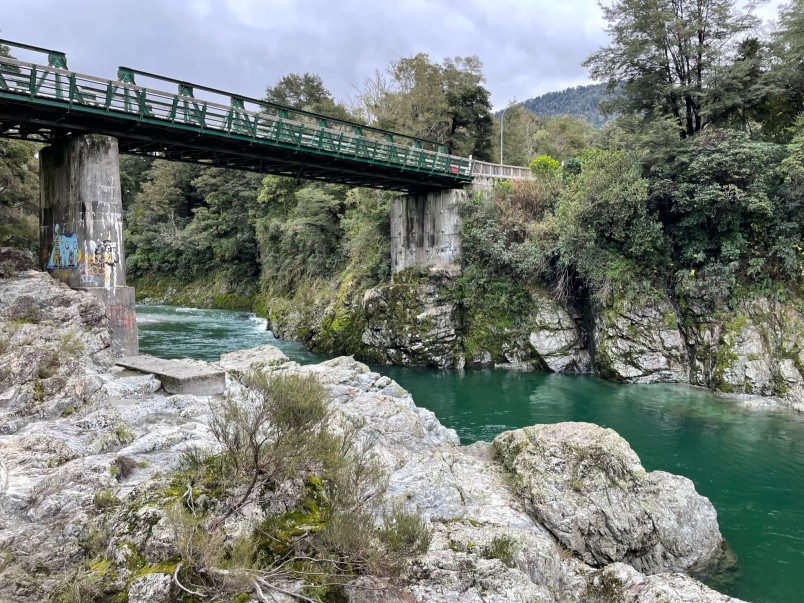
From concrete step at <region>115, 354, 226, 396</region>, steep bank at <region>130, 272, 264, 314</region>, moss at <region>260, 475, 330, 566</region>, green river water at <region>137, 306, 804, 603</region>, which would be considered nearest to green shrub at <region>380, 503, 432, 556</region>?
moss at <region>260, 475, 330, 566</region>

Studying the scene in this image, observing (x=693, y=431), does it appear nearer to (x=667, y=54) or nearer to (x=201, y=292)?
(x=667, y=54)

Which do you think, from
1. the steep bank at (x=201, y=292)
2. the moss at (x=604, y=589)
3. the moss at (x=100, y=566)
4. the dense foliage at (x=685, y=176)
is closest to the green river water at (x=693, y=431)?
the moss at (x=604, y=589)

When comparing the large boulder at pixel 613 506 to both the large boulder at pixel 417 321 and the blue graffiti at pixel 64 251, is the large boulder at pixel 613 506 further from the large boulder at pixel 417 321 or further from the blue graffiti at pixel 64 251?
the large boulder at pixel 417 321

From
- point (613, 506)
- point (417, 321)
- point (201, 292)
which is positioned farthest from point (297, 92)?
point (613, 506)

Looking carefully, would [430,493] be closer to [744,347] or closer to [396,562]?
[396,562]

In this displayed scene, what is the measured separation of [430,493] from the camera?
27.9 ft

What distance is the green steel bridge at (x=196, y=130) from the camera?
15742 mm

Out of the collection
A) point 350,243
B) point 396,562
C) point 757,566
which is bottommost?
point 757,566

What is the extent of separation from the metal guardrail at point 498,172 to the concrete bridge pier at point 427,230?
1774 mm

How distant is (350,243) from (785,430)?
26021 millimetres

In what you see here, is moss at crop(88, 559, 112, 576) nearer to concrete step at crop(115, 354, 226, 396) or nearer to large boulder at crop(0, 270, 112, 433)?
large boulder at crop(0, 270, 112, 433)

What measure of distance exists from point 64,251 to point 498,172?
22827 millimetres

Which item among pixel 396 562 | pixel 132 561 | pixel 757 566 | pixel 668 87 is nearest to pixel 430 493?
pixel 396 562

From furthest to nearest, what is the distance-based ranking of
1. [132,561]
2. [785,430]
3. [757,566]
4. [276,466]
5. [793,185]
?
[793,185] < [785,430] < [757,566] < [276,466] < [132,561]
